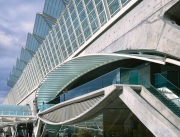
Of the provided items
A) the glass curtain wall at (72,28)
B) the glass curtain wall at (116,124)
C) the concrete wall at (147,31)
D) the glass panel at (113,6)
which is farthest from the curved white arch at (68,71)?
the glass panel at (113,6)

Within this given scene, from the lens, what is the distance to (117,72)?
1470 centimetres

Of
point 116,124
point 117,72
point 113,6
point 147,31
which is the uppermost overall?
point 113,6

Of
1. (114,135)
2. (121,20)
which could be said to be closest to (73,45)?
(121,20)

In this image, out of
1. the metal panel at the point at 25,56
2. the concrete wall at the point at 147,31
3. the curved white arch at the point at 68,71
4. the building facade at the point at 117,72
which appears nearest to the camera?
the building facade at the point at 117,72

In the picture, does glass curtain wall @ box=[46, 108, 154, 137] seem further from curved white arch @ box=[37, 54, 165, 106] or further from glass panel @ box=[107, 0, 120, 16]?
glass panel @ box=[107, 0, 120, 16]

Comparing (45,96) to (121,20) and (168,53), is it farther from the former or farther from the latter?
(168,53)

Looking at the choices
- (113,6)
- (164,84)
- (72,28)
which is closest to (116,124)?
(164,84)

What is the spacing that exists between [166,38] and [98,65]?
28.9 ft

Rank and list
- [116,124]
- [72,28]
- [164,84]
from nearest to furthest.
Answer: [164,84], [116,124], [72,28]

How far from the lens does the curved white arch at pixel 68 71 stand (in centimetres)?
1973

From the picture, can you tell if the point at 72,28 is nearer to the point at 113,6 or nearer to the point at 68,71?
the point at 68,71

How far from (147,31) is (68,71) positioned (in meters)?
11.4

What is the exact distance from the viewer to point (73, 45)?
30891 mm

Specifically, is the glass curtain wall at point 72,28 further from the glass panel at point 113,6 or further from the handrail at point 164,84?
the handrail at point 164,84
